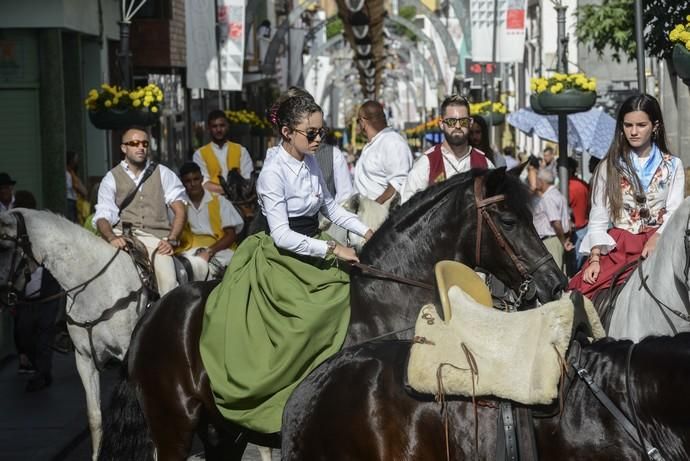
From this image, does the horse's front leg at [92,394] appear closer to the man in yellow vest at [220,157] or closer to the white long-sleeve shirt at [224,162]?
→ the man in yellow vest at [220,157]

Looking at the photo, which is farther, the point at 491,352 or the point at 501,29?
the point at 501,29

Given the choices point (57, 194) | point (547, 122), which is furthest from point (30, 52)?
point (547, 122)

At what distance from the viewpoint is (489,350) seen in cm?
509

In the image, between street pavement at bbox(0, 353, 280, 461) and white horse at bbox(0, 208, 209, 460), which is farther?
street pavement at bbox(0, 353, 280, 461)

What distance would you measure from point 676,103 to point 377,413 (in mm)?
19835

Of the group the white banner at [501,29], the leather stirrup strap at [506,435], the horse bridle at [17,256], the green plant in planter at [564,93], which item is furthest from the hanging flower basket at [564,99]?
the leather stirrup strap at [506,435]

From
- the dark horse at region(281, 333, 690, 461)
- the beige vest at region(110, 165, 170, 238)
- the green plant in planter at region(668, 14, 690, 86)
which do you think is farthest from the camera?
the beige vest at region(110, 165, 170, 238)

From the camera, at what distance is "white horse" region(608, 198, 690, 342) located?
22.5 ft

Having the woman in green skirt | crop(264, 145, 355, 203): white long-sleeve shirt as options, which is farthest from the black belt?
crop(264, 145, 355, 203): white long-sleeve shirt

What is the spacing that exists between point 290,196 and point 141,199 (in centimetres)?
366

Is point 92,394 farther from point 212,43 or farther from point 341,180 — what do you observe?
point 212,43

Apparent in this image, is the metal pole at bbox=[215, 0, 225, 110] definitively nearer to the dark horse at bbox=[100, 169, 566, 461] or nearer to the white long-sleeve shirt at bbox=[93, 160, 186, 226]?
the white long-sleeve shirt at bbox=[93, 160, 186, 226]

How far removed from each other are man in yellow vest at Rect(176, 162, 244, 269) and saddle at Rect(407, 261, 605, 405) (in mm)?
6601

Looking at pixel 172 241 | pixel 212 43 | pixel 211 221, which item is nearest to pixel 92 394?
pixel 172 241
